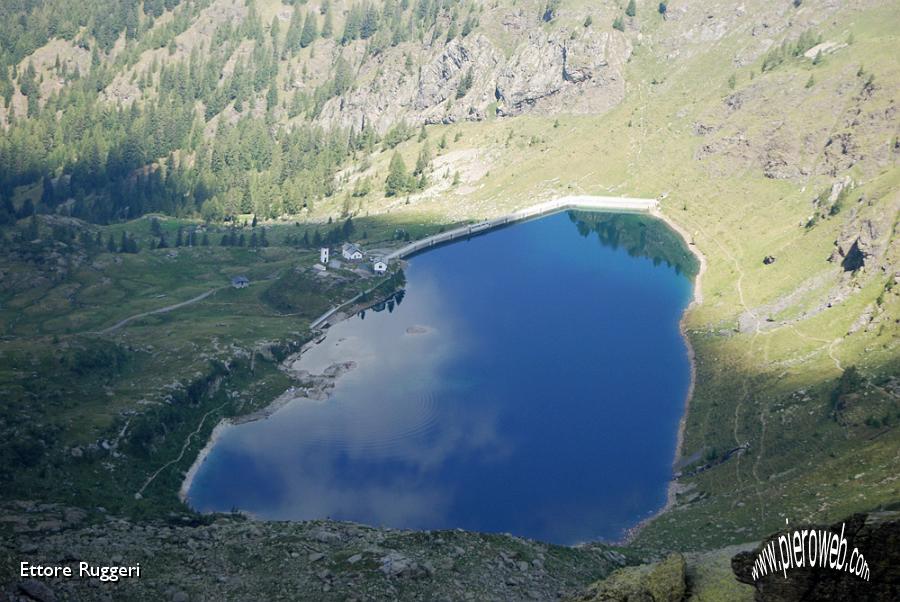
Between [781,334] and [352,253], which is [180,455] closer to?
[781,334]

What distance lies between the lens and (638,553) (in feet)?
219

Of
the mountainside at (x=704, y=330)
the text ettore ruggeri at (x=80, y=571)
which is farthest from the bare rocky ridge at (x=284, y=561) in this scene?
the mountainside at (x=704, y=330)

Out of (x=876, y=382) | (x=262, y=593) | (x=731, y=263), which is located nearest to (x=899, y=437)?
(x=876, y=382)

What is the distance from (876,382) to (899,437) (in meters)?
16.6

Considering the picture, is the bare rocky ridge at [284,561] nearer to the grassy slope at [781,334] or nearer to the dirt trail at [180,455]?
Answer: the grassy slope at [781,334]

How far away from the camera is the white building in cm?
16582

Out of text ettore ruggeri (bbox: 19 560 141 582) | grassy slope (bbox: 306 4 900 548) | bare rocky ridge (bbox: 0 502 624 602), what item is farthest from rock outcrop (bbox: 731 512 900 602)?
Answer: grassy slope (bbox: 306 4 900 548)

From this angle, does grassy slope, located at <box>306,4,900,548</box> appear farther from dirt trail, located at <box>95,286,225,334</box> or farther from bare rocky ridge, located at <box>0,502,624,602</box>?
dirt trail, located at <box>95,286,225,334</box>

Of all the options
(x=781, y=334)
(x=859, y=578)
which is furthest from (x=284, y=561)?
(x=781, y=334)

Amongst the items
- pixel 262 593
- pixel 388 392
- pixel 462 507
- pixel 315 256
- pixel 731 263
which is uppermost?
pixel 315 256

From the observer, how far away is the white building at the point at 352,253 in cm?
16582

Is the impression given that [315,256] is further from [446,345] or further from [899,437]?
[899,437]

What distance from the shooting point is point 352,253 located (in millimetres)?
166750

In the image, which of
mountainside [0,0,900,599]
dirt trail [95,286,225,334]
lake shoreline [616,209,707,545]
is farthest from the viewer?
dirt trail [95,286,225,334]
